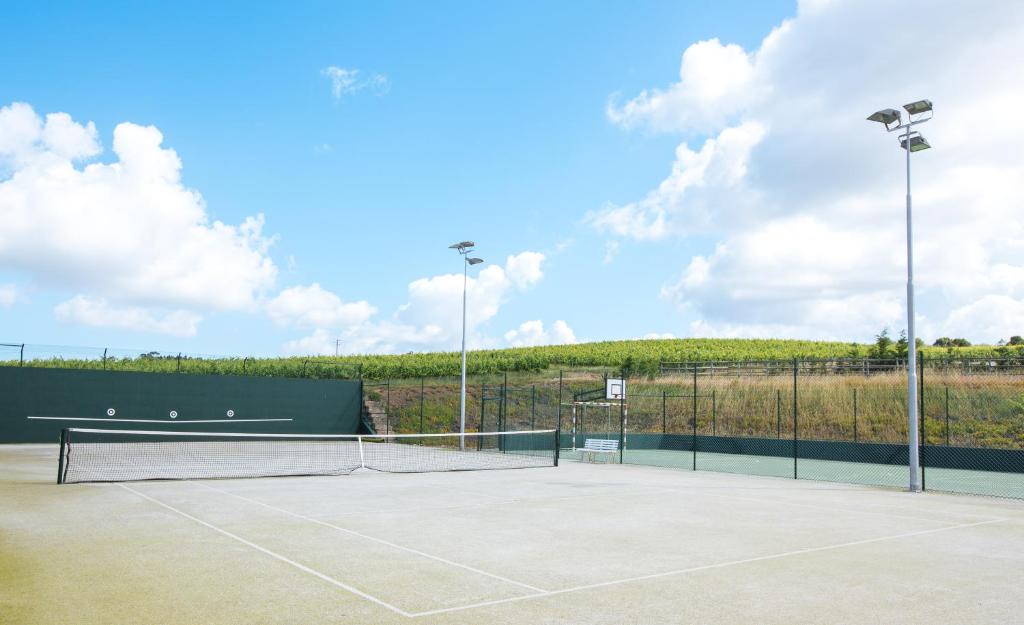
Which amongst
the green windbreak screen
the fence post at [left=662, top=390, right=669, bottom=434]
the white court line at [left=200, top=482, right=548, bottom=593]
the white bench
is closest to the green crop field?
the green windbreak screen

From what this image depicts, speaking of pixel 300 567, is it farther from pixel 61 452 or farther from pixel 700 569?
pixel 61 452

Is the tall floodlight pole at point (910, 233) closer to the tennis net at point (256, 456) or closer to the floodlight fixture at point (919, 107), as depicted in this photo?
the floodlight fixture at point (919, 107)

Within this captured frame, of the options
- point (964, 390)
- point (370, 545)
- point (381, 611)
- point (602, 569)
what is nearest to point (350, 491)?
point (370, 545)

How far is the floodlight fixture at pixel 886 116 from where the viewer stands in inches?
622

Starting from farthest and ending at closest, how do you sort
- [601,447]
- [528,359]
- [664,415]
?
1. [528,359]
2. [664,415]
3. [601,447]

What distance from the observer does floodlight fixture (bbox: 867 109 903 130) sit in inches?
622

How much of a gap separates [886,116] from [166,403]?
2852 cm

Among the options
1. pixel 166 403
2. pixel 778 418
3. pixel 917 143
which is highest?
pixel 917 143

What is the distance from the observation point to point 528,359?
188 feet

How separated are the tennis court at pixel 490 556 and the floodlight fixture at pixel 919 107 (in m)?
7.79

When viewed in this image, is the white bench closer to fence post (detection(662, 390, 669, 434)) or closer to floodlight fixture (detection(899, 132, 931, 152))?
fence post (detection(662, 390, 669, 434))

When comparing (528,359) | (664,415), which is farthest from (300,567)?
(528,359)

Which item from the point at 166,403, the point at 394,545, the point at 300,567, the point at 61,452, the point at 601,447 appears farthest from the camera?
the point at 166,403

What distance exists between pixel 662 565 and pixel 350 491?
25.1 ft
